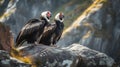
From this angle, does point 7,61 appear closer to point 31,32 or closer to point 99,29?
point 31,32

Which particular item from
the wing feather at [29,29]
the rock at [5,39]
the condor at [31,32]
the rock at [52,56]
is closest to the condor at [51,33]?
the condor at [31,32]

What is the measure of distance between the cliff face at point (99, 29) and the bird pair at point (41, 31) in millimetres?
95009

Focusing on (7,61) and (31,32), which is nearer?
(7,61)

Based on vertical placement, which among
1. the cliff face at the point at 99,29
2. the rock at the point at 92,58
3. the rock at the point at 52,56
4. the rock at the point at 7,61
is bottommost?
the cliff face at the point at 99,29

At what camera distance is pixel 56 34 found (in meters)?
36.8

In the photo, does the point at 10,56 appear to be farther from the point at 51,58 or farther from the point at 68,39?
the point at 68,39

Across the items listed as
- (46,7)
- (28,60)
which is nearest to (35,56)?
(28,60)

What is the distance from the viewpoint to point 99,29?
140m

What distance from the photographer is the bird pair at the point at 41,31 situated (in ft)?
106

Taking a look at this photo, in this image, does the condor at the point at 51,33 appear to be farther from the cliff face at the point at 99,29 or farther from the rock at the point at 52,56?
the cliff face at the point at 99,29

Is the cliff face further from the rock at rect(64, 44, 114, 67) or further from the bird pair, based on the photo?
the bird pair

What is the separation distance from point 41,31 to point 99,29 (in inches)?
4258

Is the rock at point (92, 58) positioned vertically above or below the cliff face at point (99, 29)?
above

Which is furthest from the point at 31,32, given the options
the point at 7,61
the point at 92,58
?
the point at 92,58
